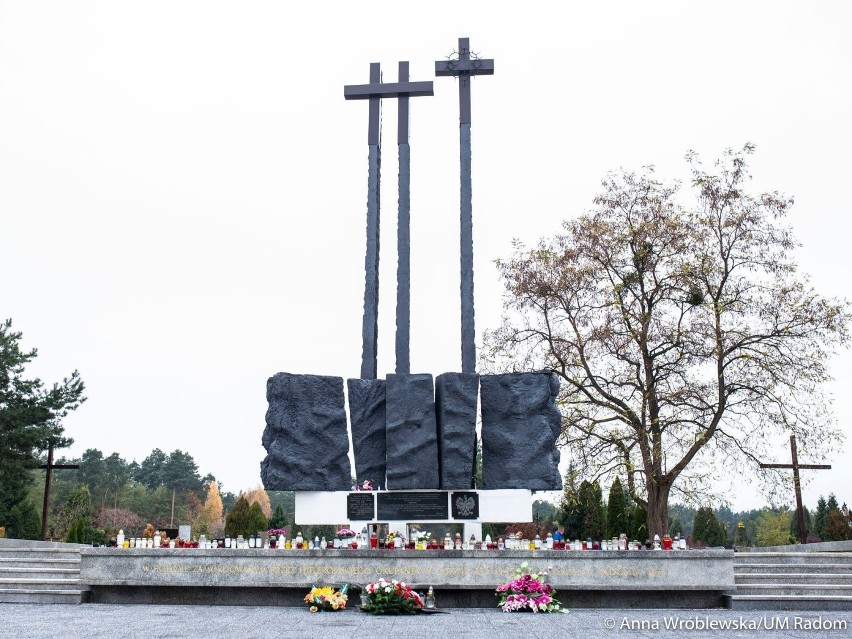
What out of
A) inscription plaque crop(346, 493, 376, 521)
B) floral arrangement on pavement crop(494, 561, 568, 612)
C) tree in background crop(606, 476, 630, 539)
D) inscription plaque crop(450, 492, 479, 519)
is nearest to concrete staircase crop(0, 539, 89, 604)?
inscription plaque crop(346, 493, 376, 521)

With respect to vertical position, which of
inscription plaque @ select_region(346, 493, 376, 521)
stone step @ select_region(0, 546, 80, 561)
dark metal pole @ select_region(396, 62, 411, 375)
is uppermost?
dark metal pole @ select_region(396, 62, 411, 375)

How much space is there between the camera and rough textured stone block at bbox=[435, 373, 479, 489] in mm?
17375

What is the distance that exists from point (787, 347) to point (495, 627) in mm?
14904

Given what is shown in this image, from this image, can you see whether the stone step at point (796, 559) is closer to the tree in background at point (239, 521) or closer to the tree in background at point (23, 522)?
the tree in background at point (239, 521)

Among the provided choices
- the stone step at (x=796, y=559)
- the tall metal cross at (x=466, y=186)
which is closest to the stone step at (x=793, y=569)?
the stone step at (x=796, y=559)

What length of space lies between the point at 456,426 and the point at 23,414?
17920 millimetres

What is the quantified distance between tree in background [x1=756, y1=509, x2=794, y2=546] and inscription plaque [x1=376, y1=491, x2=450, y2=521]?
32533 mm

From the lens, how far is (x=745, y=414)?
23703 millimetres

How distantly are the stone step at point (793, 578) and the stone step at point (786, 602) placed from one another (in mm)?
946

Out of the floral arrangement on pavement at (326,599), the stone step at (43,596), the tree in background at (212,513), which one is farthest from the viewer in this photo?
the tree in background at (212,513)

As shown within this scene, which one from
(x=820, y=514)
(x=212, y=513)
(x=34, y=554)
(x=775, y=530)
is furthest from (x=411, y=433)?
(x=212, y=513)

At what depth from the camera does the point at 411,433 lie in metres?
17.5

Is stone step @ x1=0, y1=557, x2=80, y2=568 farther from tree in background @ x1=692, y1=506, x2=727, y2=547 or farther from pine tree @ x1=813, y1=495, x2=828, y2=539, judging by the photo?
pine tree @ x1=813, y1=495, x2=828, y2=539

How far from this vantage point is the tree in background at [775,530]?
45.8 meters
